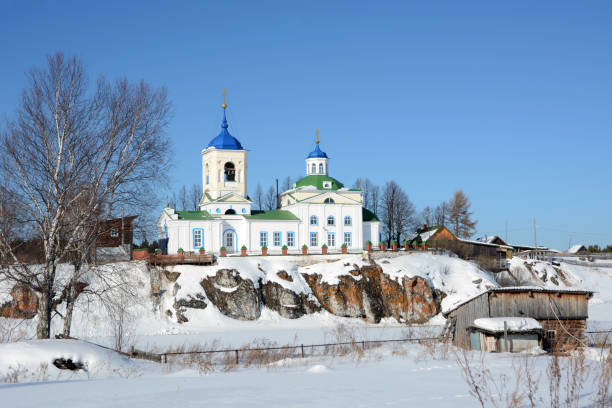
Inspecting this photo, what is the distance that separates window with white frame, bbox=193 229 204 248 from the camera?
51.7m

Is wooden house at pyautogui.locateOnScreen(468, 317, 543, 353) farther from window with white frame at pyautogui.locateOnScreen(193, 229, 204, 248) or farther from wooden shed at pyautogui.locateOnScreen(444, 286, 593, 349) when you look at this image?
window with white frame at pyautogui.locateOnScreen(193, 229, 204, 248)

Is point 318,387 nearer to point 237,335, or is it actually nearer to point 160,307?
point 237,335

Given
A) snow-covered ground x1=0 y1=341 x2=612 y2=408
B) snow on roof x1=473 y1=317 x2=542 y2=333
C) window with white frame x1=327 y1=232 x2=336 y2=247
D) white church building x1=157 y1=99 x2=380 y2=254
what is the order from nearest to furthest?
1. snow-covered ground x1=0 y1=341 x2=612 y2=408
2. snow on roof x1=473 y1=317 x2=542 y2=333
3. white church building x1=157 y1=99 x2=380 y2=254
4. window with white frame x1=327 y1=232 x2=336 y2=247

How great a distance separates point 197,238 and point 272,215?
685cm

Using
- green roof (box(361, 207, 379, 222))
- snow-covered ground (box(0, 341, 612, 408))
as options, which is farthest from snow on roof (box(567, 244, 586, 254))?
snow-covered ground (box(0, 341, 612, 408))

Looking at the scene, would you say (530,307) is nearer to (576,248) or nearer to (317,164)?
(317,164)

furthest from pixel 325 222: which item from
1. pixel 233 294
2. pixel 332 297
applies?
pixel 233 294

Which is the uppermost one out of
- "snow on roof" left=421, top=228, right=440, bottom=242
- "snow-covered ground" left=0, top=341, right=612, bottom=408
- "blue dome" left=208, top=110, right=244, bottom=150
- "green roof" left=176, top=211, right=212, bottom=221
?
"blue dome" left=208, top=110, right=244, bottom=150

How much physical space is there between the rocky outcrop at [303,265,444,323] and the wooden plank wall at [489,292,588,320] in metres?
13.6

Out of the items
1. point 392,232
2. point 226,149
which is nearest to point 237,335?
point 226,149

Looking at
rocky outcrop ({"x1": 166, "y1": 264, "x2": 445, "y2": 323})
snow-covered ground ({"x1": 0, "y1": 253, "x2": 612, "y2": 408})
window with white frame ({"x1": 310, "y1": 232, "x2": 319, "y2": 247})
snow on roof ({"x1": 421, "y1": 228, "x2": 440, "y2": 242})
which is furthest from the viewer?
snow on roof ({"x1": 421, "y1": 228, "x2": 440, "y2": 242})

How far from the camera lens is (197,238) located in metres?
51.8

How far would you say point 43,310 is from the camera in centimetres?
2073

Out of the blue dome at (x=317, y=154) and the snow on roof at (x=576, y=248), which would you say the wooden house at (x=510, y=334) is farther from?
the snow on roof at (x=576, y=248)
